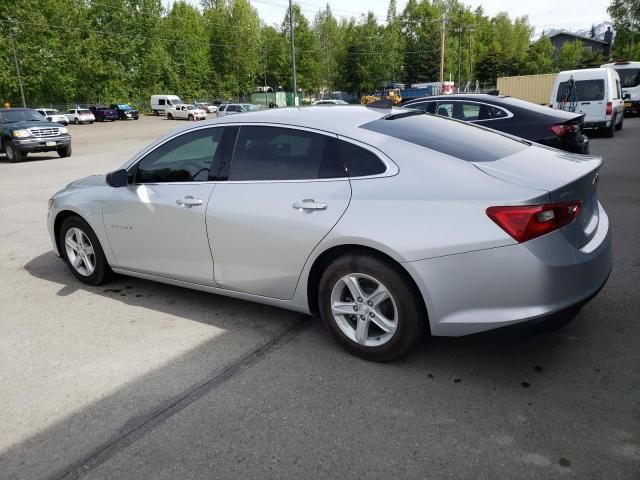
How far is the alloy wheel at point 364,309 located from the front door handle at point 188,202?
48.5 inches

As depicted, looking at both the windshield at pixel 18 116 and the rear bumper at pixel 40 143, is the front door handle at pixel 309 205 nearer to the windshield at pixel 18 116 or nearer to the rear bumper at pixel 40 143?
the rear bumper at pixel 40 143

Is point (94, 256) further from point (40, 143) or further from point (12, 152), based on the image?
point (12, 152)

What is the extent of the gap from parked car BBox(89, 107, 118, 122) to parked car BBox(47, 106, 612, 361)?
52536mm

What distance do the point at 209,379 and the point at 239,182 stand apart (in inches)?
52.2

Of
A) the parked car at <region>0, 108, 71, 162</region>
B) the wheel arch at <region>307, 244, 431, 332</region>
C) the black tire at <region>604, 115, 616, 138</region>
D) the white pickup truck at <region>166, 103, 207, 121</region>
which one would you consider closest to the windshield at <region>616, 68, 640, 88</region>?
the black tire at <region>604, 115, 616, 138</region>

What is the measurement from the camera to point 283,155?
3631mm

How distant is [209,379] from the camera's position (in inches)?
126

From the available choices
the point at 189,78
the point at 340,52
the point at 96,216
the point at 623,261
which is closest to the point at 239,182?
the point at 96,216

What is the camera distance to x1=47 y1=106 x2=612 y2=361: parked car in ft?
9.21

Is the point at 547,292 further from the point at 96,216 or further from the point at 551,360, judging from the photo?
the point at 96,216

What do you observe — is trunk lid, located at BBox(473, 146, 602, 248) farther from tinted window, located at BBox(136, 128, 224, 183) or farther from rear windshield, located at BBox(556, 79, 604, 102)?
rear windshield, located at BBox(556, 79, 604, 102)

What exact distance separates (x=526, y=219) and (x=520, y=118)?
6053 mm

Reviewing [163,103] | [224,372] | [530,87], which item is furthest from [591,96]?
[163,103]

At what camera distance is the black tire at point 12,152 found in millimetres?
17234
